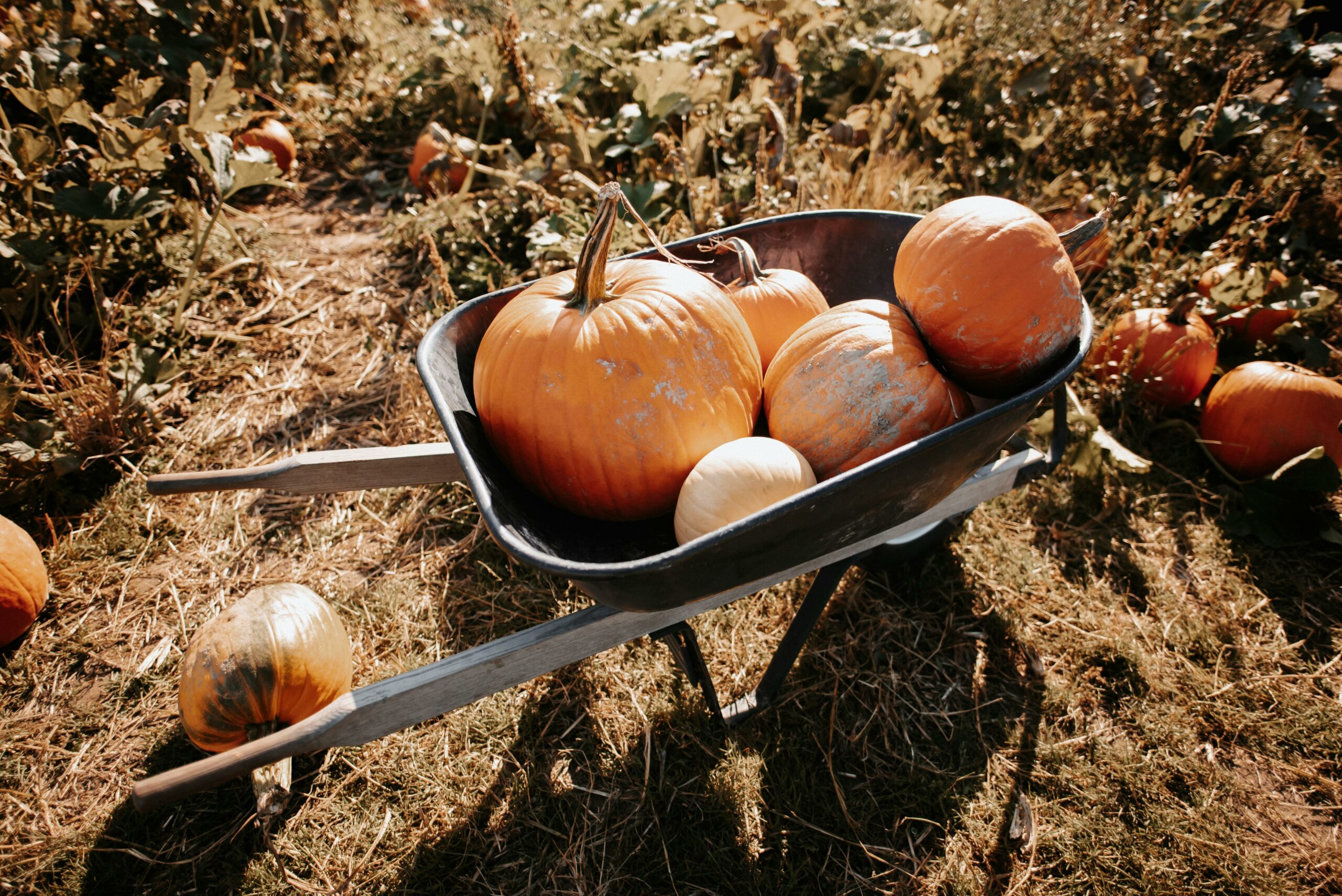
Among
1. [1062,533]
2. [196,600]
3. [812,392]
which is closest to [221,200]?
[196,600]

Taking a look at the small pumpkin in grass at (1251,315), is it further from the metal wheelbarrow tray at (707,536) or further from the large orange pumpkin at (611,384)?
the large orange pumpkin at (611,384)

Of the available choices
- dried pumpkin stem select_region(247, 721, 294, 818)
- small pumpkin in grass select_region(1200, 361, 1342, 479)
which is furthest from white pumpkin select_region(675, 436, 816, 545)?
small pumpkin in grass select_region(1200, 361, 1342, 479)

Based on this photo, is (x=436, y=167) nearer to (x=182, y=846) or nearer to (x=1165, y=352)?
(x=182, y=846)

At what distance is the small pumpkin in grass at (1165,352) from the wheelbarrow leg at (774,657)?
1871 mm

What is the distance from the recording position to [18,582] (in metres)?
2.01

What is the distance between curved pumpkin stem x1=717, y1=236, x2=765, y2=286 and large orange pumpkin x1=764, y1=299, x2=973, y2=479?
328 mm

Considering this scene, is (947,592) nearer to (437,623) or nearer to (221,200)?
(437,623)

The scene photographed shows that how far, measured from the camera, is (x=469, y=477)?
46.3 inches

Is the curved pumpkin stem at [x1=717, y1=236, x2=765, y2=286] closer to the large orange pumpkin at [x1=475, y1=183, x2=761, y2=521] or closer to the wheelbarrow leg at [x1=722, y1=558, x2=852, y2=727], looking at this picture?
the large orange pumpkin at [x1=475, y1=183, x2=761, y2=521]

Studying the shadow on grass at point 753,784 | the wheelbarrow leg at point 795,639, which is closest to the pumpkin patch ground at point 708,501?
the shadow on grass at point 753,784

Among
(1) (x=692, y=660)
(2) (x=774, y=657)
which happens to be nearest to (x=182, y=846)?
(1) (x=692, y=660)

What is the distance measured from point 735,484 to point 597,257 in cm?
53

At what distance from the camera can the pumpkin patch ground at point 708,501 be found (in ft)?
5.63

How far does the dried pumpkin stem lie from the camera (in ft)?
5.51
